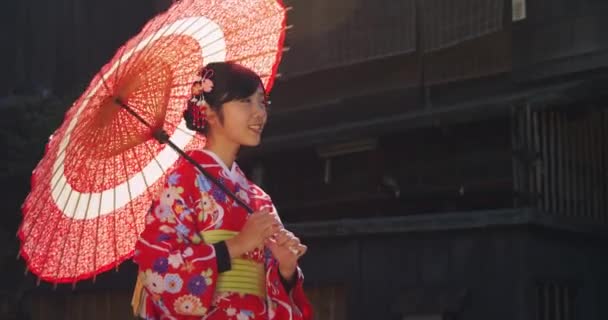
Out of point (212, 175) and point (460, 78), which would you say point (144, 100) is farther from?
point (460, 78)

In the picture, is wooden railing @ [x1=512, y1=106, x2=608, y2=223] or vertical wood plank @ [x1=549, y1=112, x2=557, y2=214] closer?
wooden railing @ [x1=512, y1=106, x2=608, y2=223]

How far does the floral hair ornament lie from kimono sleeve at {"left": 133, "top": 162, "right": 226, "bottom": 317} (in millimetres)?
373

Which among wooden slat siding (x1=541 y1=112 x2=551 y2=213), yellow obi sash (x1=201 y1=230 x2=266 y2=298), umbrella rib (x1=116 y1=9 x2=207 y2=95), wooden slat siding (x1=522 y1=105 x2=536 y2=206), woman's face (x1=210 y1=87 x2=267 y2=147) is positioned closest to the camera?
yellow obi sash (x1=201 y1=230 x2=266 y2=298)

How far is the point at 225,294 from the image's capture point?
11.9ft

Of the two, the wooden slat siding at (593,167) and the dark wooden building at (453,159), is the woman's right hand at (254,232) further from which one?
the wooden slat siding at (593,167)

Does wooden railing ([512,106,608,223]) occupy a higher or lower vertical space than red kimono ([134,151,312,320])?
higher

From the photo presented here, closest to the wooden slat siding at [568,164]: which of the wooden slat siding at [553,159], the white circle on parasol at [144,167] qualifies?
the wooden slat siding at [553,159]

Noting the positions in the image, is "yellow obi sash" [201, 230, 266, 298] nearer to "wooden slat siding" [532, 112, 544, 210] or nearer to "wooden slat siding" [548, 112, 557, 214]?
"wooden slat siding" [532, 112, 544, 210]

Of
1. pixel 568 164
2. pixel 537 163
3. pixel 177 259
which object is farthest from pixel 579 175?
pixel 177 259

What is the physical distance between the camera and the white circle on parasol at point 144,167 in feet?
13.9

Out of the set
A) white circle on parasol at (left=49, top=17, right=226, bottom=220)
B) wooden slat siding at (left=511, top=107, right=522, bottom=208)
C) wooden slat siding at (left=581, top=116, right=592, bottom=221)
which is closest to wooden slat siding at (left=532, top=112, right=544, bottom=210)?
wooden slat siding at (left=511, top=107, right=522, bottom=208)

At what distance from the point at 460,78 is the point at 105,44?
6.63 meters

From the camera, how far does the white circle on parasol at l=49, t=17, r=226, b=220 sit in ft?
13.9

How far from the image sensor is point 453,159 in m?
9.07
